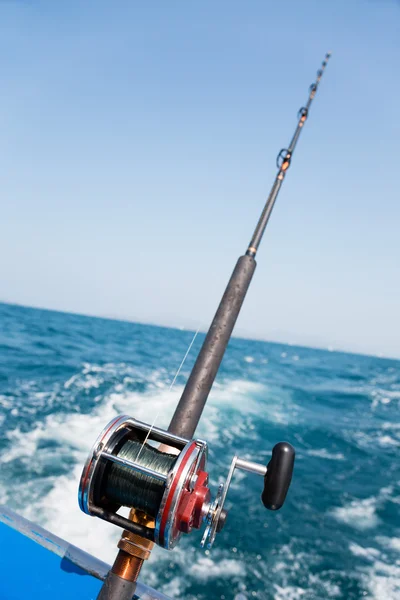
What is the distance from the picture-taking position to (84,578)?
1.88 meters

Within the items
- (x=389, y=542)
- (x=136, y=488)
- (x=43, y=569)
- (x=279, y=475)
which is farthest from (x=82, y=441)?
(x=279, y=475)

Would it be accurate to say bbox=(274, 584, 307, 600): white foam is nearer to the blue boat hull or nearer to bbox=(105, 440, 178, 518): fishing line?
the blue boat hull

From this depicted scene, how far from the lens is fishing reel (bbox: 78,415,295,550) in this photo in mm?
1271

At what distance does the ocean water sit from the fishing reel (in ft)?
6.66

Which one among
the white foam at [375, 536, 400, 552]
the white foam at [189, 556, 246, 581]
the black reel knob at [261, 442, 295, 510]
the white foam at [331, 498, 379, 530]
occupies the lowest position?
the white foam at [189, 556, 246, 581]

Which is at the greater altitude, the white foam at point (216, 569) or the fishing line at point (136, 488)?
the fishing line at point (136, 488)

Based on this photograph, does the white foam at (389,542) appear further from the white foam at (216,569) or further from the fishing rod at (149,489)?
the fishing rod at (149,489)

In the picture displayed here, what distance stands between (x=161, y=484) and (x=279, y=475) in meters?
0.40

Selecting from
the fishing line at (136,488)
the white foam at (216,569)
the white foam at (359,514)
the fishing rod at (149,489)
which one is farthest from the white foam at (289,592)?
the fishing line at (136,488)

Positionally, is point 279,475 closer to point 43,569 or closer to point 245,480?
point 43,569

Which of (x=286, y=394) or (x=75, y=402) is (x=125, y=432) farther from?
(x=286, y=394)

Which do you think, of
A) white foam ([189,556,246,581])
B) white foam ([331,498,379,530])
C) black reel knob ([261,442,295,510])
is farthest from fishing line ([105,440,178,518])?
white foam ([331,498,379,530])

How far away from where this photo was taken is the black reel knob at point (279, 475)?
132 centimetres

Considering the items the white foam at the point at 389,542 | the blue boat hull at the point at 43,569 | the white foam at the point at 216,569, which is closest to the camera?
the blue boat hull at the point at 43,569
